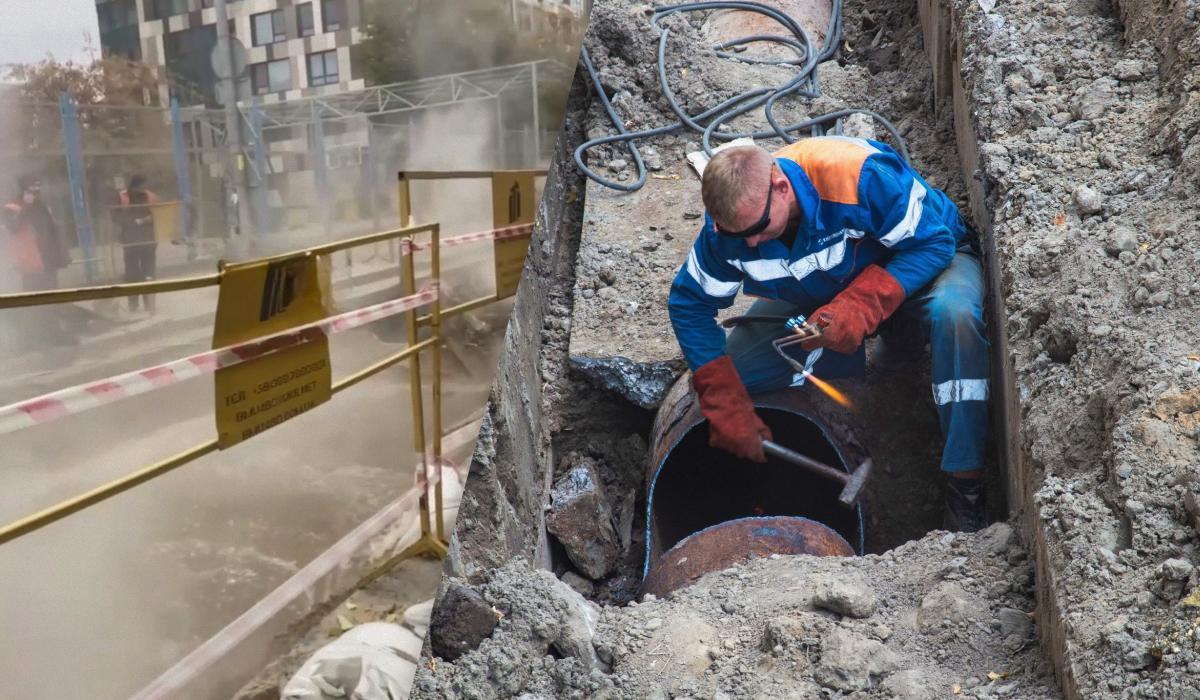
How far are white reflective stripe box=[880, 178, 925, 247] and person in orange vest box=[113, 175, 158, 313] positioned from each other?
3.27 m

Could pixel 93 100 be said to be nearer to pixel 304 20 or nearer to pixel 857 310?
pixel 304 20

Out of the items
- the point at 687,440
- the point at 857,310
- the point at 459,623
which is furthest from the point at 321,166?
the point at 687,440

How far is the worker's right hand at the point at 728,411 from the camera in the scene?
364cm

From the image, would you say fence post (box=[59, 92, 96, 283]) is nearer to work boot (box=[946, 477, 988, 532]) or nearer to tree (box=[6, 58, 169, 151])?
tree (box=[6, 58, 169, 151])

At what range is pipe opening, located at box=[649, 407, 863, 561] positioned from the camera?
14.0 ft

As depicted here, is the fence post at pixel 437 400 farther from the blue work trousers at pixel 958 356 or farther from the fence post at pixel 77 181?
the blue work trousers at pixel 958 356

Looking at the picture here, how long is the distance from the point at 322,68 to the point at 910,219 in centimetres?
320

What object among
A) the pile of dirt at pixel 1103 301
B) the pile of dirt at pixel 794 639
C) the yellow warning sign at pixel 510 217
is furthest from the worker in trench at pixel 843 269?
the yellow warning sign at pixel 510 217

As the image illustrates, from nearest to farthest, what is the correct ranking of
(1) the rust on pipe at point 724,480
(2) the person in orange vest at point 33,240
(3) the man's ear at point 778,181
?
(2) the person in orange vest at point 33,240 → (3) the man's ear at point 778,181 → (1) the rust on pipe at point 724,480

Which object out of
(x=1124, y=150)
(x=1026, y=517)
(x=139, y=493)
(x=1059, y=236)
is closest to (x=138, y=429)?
(x=139, y=493)

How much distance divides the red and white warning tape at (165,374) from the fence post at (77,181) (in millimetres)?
53

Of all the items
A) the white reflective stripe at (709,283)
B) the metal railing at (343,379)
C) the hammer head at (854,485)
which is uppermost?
the metal railing at (343,379)

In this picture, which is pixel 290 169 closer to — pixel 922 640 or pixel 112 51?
pixel 112 51

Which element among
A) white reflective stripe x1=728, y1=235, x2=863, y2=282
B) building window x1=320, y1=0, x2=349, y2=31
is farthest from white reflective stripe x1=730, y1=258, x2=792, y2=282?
building window x1=320, y1=0, x2=349, y2=31
